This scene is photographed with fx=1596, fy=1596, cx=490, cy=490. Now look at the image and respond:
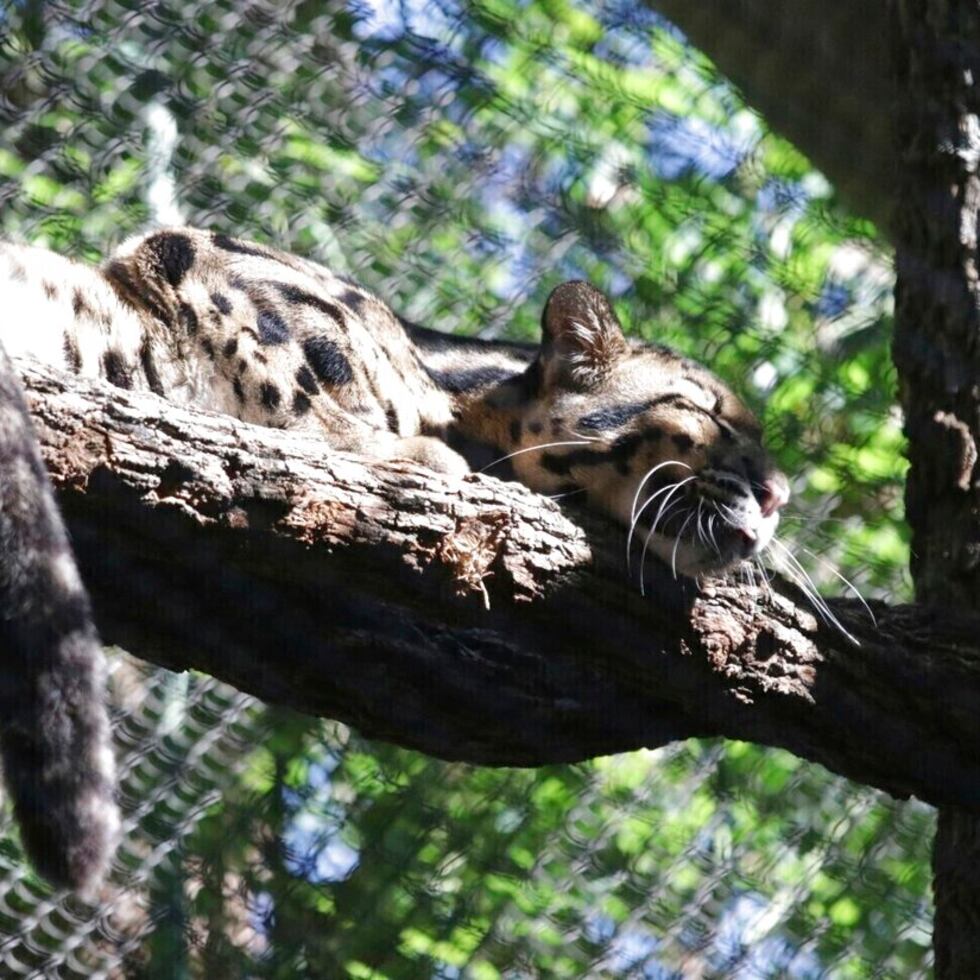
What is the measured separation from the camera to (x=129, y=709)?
282 cm

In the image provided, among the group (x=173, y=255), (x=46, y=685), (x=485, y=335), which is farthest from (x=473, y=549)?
(x=485, y=335)

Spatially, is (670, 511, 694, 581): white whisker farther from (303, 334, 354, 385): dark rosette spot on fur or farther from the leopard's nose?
(303, 334, 354, 385): dark rosette spot on fur

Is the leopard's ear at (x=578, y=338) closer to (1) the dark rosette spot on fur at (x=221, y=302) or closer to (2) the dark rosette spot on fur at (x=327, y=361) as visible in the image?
(2) the dark rosette spot on fur at (x=327, y=361)

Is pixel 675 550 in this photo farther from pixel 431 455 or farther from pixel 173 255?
pixel 173 255

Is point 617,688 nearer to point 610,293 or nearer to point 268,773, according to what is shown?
point 268,773

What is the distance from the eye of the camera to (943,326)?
2162 millimetres

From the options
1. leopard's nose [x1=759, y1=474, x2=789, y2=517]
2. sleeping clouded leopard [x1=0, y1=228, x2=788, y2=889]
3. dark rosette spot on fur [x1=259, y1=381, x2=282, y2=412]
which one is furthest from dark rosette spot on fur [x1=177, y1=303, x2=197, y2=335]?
leopard's nose [x1=759, y1=474, x2=789, y2=517]

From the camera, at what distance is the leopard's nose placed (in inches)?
72.5

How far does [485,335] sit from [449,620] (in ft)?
5.60

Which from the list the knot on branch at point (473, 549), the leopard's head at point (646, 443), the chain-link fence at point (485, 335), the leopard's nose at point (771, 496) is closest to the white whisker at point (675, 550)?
the leopard's head at point (646, 443)

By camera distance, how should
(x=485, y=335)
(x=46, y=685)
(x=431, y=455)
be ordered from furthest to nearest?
(x=485, y=335), (x=431, y=455), (x=46, y=685)

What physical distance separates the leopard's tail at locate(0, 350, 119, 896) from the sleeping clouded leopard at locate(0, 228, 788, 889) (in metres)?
0.60

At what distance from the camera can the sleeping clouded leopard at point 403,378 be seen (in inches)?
72.7

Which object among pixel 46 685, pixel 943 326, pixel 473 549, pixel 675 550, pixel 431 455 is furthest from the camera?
pixel 943 326
